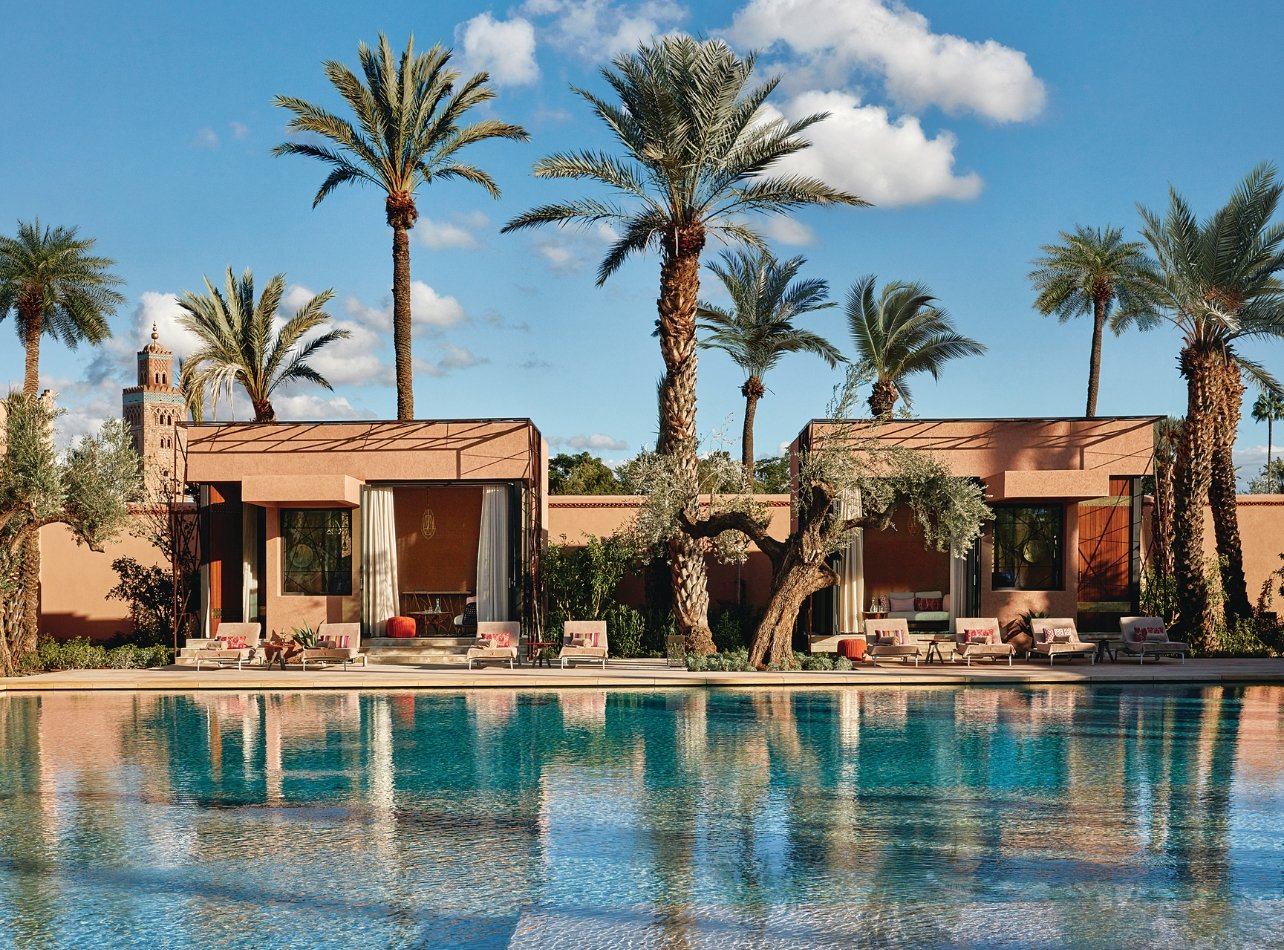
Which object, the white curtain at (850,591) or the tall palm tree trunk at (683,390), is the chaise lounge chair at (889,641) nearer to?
the white curtain at (850,591)

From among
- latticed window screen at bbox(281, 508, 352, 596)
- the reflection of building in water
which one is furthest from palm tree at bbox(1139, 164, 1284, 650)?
latticed window screen at bbox(281, 508, 352, 596)

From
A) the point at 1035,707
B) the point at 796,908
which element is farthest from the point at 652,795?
the point at 1035,707

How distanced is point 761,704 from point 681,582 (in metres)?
5.34

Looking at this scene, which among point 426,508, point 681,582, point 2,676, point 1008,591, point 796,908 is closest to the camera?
point 796,908

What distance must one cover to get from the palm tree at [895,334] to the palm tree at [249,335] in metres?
13.0

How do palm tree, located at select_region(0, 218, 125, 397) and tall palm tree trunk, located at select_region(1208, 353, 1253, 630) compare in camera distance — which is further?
palm tree, located at select_region(0, 218, 125, 397)

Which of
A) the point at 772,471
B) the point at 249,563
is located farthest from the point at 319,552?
the point at 772,471

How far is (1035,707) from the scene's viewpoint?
51.2 feet

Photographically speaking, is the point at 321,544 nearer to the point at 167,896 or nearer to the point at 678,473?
the point at 678,473

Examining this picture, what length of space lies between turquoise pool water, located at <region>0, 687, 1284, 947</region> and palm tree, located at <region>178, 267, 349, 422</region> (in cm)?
1317

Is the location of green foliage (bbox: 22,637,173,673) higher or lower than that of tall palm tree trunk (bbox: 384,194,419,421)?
lower

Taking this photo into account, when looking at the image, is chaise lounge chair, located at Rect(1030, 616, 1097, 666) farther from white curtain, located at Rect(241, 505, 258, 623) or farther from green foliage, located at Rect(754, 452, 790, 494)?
green foliage, located at Rect(754, 452, 790, 494)

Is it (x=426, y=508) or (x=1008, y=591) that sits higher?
(x=426, y=508)

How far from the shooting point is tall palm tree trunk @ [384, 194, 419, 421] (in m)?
24.9
